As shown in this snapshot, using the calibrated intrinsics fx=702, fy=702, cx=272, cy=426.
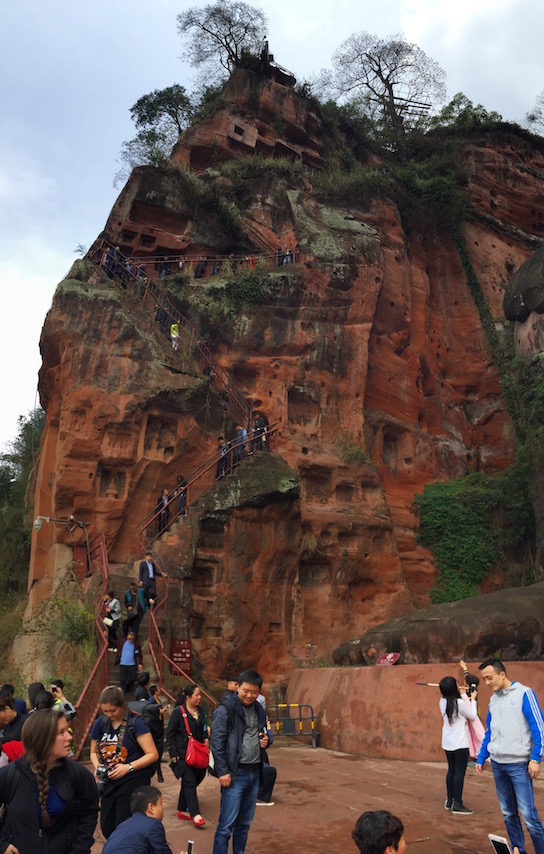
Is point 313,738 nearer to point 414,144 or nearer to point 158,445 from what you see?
point 158,445

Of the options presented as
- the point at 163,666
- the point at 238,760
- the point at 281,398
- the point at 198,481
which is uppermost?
the point at 281,398

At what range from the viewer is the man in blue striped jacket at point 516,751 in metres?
4.92

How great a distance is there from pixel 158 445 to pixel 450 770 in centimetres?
1351

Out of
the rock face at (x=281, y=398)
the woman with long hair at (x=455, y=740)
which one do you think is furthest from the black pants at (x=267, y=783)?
the rock face at (x=281, y=398)

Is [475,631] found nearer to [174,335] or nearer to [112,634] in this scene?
[112,634]

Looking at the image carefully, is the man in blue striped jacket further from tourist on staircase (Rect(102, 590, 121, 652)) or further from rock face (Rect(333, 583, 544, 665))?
tourist on staircase (Rect(102, 590, 121, 652))

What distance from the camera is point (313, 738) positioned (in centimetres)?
1205

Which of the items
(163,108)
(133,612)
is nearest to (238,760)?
(133,612)

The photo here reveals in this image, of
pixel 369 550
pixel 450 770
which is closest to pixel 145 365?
pixel 369 550

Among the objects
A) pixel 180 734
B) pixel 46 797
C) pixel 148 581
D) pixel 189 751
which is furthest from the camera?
pixel 148 581

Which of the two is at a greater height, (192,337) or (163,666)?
(192,337)

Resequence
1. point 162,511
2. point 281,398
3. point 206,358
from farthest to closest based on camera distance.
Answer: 1. point 206,358
2. point 281,398
3. point 162,511

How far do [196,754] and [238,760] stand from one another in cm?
173

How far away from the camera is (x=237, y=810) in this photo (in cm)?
499
